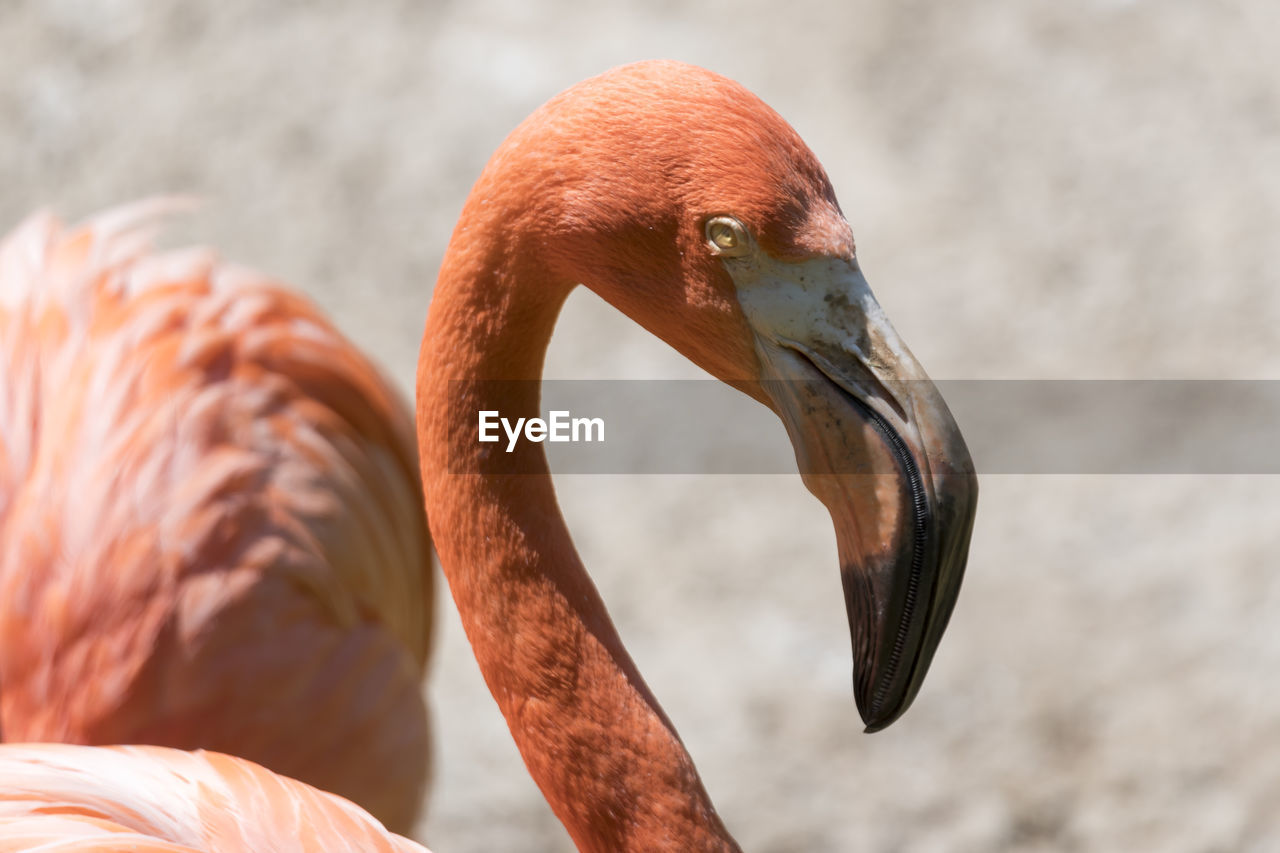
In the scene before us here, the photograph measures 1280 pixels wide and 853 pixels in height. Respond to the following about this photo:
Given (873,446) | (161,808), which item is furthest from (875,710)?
(161,808)

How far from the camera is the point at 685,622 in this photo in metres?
3.90

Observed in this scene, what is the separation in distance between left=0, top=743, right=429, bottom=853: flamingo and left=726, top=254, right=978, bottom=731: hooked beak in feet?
2.68

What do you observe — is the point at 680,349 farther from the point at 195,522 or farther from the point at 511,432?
the point at 195,522

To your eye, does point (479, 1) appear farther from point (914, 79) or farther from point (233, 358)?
point (233, 358)

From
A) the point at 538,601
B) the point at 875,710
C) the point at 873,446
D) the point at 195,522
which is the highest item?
the point at 195,522

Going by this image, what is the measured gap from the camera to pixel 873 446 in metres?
1.50

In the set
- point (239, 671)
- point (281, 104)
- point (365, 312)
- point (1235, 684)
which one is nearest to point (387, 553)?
point (239, 671)

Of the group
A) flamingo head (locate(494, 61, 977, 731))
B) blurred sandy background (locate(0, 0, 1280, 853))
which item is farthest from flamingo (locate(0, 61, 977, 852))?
blurred sandy background (locate(0, 0, 1280, 853))

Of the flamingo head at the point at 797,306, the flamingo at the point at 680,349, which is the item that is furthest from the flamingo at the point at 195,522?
the flamingo head at the point at 797,306

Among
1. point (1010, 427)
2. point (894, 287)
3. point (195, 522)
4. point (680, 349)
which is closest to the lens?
point (680, 349)

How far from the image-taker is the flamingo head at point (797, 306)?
148 cm

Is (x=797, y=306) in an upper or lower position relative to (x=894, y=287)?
lower

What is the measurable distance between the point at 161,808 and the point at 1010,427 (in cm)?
312

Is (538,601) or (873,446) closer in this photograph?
(873,446)
